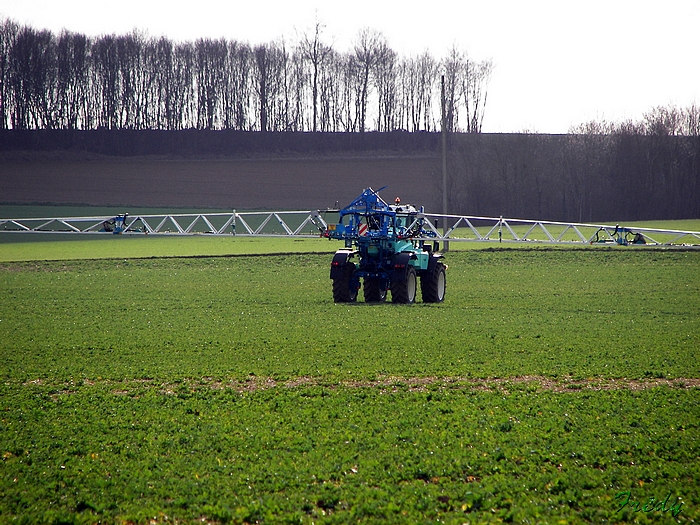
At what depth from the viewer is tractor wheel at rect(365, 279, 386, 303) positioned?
2017 centimetres

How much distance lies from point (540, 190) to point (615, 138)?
386 inches

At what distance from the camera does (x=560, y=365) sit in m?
11.4

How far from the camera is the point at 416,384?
33.6ft

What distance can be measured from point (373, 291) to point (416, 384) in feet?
33.0

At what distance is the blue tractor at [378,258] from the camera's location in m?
19.4

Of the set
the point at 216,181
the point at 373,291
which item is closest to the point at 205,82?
the point at 216,181

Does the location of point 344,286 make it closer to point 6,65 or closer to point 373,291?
point 373,291

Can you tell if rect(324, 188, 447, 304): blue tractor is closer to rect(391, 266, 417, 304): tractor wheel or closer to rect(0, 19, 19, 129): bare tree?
Answer: rect(391, 266, 417, 304): tractor wheel

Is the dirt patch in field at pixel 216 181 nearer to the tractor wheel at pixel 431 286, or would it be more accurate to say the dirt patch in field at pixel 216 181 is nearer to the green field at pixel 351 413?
the tractor wheel at pixel 431 286

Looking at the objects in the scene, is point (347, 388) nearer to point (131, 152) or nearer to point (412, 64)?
point (131, 152)

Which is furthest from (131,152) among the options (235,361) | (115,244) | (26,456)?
(26,456)

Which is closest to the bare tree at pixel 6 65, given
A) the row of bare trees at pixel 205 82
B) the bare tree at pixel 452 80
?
the row of bare trees at pixel 205 82

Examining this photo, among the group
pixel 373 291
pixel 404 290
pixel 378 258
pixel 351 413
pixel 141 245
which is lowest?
pixel 351 413

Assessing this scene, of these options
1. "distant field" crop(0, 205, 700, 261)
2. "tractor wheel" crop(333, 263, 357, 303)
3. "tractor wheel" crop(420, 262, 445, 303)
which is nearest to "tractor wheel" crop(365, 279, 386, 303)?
"tractor wheel" crop(333, 263, 357, 303)
